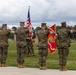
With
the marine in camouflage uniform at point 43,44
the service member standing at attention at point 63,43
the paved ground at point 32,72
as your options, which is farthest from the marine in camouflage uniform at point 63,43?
the marine in camouflage uniform at point 43,44

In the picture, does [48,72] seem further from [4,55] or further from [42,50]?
[4,55]

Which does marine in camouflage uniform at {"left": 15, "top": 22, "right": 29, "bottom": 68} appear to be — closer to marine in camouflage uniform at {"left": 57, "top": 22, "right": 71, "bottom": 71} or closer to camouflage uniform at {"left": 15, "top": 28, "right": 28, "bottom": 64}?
camouflage uniform at {"left": 15, "top": 28, "right": 28, "bottom": 64}

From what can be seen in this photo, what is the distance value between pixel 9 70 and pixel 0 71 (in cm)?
48

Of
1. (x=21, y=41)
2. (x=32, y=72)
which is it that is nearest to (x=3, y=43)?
(x=21, y=41)

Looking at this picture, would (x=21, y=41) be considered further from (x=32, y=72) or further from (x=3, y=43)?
(x=32, y=72)

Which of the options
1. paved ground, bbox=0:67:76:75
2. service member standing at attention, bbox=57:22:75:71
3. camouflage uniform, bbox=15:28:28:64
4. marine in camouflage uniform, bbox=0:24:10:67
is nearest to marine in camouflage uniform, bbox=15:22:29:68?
camouflage uniform, bbox=15:28:28:64

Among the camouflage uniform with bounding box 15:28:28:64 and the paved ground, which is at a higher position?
the camouflage uniform with bounding box 15:28:28:64

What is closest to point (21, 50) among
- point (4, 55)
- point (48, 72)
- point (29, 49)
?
point (4, 55)

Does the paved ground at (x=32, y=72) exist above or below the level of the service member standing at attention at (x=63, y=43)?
below

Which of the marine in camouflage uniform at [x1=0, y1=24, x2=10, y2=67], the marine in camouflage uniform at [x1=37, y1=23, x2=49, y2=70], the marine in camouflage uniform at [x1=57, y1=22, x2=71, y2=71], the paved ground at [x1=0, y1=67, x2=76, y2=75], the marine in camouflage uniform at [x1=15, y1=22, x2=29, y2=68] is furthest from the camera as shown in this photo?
the marine in camouflage uniform at [x1=0, y1=24, x2=10, y2=67]

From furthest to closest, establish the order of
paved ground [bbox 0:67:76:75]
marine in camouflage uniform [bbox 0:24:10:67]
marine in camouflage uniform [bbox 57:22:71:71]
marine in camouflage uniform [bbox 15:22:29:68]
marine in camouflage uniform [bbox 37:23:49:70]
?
marine in camouflage uniform [bbox 0:24:10:67]
marine in camouflage uniform [bbox 15:22:29:68]
marine in camouflage uniform [bbox 37:23:49:70]
marine in camouflage uniform [bbox 57:22:71:71]
paved ground [bbox 0:67:76:75]

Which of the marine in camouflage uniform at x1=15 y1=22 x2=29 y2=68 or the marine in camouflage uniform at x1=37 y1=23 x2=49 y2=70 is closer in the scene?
the marine in camouflage uniform at x1=37 y1=23 x2=49 y2=70

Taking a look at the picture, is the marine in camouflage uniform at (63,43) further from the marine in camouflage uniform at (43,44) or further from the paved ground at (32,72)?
the marine in camouflage uniform at (43,44)

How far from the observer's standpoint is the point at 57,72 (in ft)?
46.7
